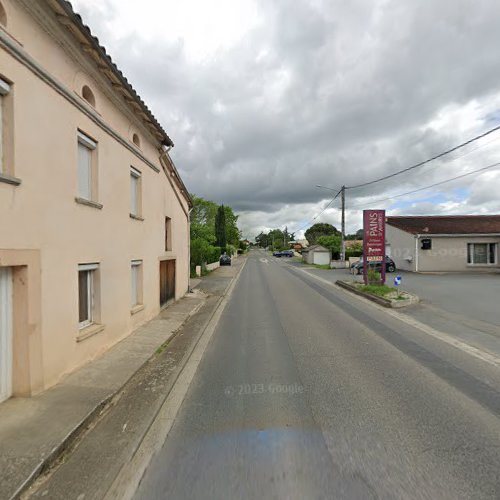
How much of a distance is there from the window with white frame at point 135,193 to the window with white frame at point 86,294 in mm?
2592

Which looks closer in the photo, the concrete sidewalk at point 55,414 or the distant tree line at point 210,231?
the concrete sidewalk at point 55,414

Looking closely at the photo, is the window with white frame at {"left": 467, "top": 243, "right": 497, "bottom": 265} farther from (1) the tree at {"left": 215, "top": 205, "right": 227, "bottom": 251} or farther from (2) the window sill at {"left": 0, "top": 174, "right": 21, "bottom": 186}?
(1) the tree at {"left": 215, "top": 205, "right": 227, "bottom": 251}

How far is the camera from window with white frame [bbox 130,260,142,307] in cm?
816

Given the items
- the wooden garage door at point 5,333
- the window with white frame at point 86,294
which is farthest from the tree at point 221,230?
the wooden garage door at point 5,333

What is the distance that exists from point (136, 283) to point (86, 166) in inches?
139

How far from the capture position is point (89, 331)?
5.48 meters

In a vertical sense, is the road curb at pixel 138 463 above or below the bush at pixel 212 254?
below

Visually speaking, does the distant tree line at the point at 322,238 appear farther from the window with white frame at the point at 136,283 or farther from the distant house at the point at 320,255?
the window with white frame at the point at 136,283

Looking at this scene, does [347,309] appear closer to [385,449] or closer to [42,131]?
[385,449]

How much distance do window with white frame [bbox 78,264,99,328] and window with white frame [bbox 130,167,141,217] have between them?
2592 mm

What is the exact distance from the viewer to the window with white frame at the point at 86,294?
18.4 ft

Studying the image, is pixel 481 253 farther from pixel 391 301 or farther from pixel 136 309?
pixel 136 309

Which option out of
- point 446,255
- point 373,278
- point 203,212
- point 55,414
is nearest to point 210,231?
point 373,278

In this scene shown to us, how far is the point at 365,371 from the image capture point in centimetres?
496
